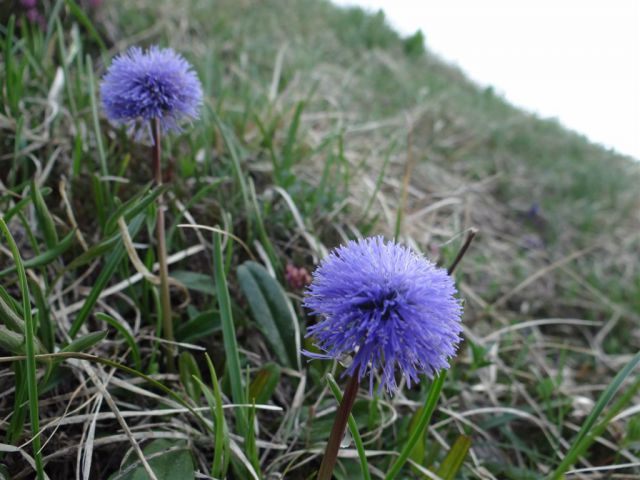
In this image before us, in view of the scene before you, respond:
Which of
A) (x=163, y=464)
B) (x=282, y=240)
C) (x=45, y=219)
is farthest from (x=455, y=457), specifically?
(x=45, y=219)

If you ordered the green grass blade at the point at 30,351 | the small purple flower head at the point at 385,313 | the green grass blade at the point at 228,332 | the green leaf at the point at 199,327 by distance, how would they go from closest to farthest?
1. the small purple flower head at the point at 385,313
2. the green grass blade at the point at 30,351
3. the green grass blade at the point at 228,332
4. the green leaf at the point at 199,327

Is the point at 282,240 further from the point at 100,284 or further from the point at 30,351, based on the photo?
the point at 30,351

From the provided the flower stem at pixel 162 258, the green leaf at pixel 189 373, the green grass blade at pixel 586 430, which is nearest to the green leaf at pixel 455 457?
the green grass blade at pixel 586 430

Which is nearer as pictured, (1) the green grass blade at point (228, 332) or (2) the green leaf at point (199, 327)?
(1) the green grass blade at point (228, 332)

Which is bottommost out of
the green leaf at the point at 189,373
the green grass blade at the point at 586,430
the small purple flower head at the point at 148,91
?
the green leaf at the point at 189,373

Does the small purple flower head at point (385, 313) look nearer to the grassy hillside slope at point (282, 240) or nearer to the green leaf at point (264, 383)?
the grassy hillside slope at point (282, 240)

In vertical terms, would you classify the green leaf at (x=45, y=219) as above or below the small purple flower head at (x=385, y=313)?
below

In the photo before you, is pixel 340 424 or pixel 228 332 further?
pixel 228 332

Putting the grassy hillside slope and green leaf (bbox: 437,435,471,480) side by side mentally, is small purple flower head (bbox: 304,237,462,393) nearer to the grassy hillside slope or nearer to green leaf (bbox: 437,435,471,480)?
the grassy hillside slope

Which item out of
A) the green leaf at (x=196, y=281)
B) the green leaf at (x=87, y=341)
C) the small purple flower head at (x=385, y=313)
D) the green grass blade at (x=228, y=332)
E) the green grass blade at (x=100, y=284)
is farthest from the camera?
the green leaf at (x=196, y=281)
